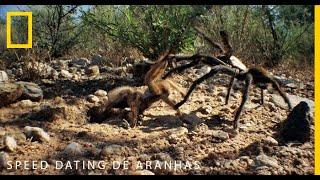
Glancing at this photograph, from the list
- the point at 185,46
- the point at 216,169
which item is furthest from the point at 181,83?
the point at 216,169

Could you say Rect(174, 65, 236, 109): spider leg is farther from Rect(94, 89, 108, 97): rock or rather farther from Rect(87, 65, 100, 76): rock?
Rect(87, 65, 100, 76): rock

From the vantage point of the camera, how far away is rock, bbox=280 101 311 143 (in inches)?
142

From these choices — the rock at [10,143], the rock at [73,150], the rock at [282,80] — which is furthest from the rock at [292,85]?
the rock at [10,143]

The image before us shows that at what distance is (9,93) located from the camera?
3738 mm

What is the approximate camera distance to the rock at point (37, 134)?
334 cm

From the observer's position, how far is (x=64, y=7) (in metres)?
5.93

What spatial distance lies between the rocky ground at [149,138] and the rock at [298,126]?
0.06m

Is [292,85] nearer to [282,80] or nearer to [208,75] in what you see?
[282,80]

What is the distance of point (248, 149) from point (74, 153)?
1226mm

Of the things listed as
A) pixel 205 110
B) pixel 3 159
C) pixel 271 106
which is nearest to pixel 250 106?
pixel 271 106

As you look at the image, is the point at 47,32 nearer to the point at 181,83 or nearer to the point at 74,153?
the point at 181,83

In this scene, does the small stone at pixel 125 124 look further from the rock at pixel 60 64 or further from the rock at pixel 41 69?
the rock at pixel 60 64

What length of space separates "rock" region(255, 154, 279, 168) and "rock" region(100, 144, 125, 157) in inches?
35.9

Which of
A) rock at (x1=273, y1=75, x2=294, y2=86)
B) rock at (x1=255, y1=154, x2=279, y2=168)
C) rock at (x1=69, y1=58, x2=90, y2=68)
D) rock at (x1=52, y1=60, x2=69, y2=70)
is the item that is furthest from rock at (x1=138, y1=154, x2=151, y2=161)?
rock at (x1=273, y1=75, x2=294, y2=86)
